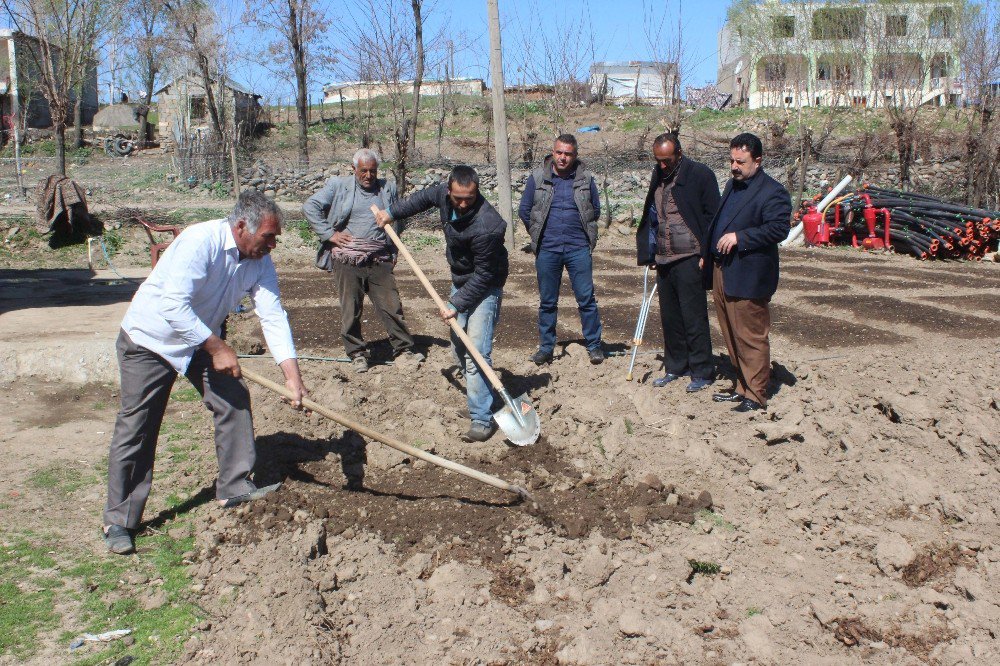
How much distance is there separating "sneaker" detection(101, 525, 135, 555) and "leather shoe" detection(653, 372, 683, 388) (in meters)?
3.50

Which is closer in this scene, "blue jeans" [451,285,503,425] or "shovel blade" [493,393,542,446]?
"shovel blade" [493,393,542,446]

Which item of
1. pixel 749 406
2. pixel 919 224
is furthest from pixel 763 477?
pixel 919 224

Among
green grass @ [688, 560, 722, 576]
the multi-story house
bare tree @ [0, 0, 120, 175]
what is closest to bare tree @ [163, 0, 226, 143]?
bare tree @ [0, 0, 120, 175]

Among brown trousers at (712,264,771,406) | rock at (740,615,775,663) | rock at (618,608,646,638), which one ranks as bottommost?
rock at (740,615,775,663)

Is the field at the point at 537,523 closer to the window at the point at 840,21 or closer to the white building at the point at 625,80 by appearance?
the window at the point at 840,21

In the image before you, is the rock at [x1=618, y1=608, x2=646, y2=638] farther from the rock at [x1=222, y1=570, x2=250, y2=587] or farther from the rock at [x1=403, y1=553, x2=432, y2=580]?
the rock at [x1=222, y1=570, x2=250, y2=587]

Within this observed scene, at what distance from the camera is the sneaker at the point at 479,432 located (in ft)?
17.6

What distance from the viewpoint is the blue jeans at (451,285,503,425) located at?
527 centimetres

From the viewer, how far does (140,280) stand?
1138 centimetres

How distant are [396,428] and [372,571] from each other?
1754 millimetres

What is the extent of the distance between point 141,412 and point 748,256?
11.7 ft

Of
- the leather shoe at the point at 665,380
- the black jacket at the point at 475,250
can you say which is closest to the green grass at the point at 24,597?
the black jacket at the point at 475,250

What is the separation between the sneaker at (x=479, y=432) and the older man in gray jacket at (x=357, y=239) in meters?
1.51

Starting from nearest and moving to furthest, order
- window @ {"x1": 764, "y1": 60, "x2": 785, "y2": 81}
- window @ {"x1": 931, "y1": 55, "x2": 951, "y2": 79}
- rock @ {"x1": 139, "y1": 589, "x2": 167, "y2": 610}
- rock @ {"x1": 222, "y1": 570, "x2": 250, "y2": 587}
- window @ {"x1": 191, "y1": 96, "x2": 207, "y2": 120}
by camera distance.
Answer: rock @ {"x1": 139, "y1": 589, "x2": 167, "y2": 610}, rock @ {"x1": 222, "y1": 570, "x2": 250, "y2": 587}, window @ {"x1": 764, "y1": 60, "x2": 785, "y2": 81}, window @ {"x1": 931, "y1": 55, "x2": 951, "y2": 79}, window @ {"x1": 191, "y1": 96, "x2": 207, "y2": 120}
